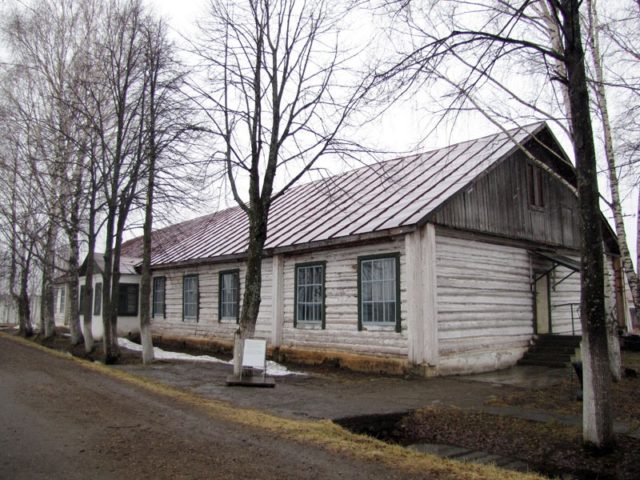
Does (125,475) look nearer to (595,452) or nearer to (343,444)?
(343,444)

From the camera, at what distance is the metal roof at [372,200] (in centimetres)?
1318

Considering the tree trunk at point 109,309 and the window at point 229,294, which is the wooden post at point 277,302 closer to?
the window at point 229,294

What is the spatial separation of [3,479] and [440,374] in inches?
383

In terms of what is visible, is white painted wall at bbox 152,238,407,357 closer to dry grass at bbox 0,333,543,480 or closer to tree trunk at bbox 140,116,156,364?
tree trunk at bbox 140,116,156,364

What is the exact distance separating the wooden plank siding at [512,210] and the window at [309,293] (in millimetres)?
4193

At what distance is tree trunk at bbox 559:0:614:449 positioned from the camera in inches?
237

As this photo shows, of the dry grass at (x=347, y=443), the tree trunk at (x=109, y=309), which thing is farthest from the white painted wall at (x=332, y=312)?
the dry grass at (x=347, y=443)

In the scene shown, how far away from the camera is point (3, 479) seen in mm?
4680

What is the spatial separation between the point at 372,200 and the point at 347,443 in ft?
32.5

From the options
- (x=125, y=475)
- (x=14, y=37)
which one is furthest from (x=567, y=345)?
(x=14, y=37)

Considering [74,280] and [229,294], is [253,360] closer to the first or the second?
[229,294]

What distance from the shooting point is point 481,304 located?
14188 mm

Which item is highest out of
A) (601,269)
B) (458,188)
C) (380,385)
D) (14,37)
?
(14,37)

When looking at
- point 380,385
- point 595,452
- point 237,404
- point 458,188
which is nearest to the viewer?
point 595,452
